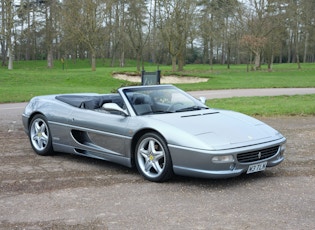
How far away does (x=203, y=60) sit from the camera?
274ft

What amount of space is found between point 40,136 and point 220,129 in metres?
3.32

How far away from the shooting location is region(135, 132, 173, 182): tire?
17.9 ft

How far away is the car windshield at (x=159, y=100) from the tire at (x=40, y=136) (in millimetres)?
1650

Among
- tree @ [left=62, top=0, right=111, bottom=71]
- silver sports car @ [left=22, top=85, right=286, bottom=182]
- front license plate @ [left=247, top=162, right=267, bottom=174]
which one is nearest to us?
silver sports car @ [left=22, top=85, right=286, bottom=182]

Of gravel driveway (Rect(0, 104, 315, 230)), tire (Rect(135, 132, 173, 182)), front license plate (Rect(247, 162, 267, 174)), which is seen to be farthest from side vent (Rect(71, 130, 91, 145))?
front license plate (Rect(247, 162, 267, 174))

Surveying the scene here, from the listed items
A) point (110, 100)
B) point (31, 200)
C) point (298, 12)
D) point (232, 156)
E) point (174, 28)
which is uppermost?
point (298, 12)

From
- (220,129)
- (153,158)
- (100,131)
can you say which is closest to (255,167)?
(220,129)

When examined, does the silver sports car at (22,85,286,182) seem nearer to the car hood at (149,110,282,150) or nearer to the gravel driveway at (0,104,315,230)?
the car hood at (149,110,282,150)

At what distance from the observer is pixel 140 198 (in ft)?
16.1

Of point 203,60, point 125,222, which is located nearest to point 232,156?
point 125,222

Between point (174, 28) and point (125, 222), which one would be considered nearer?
point (125, 222)

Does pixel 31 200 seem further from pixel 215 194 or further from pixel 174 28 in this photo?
pixel 174 28

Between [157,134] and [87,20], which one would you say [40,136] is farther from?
[87,20]

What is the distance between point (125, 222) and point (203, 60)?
8072 centimetres
